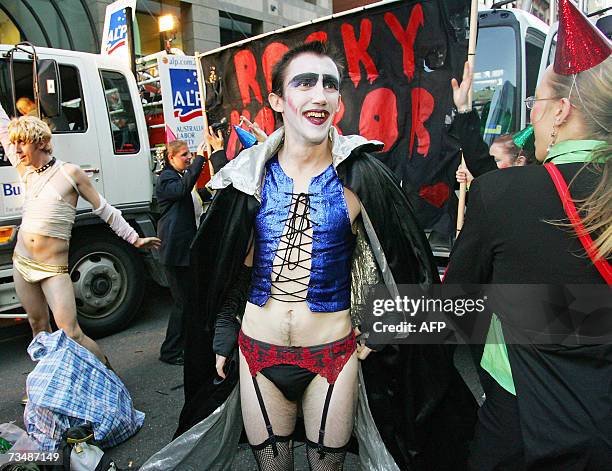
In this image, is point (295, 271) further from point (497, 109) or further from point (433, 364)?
point (497, 109)

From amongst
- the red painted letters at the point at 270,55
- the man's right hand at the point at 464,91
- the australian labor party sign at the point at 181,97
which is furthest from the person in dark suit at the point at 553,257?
the australian labor party sign at the point at 181,97

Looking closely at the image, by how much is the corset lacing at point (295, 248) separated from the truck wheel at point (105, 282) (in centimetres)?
336

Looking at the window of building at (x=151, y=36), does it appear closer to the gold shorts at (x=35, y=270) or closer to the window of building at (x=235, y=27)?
the window of building at (x=235, y=27)

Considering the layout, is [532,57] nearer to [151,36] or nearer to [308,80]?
[308,80]

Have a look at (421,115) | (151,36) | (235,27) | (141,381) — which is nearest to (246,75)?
(421,115)

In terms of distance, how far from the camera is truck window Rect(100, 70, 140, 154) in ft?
15.8

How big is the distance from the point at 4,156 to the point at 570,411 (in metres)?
4.41

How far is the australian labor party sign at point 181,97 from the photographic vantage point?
5.52 m

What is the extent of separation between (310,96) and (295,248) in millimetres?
571

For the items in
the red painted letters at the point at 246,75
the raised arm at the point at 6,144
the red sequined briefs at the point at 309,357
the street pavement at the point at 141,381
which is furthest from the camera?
the red painted letters at the point at 246,75

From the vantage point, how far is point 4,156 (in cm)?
401

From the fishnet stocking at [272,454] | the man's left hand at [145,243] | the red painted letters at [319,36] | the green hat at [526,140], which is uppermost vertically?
the red painted letters at [319,36]

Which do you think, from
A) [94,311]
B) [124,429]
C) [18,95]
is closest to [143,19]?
[18,95]

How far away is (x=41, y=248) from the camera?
3.09 meters
